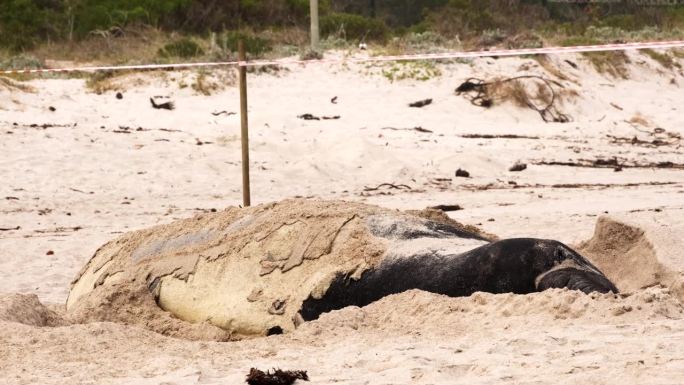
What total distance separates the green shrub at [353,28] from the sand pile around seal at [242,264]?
638 inches

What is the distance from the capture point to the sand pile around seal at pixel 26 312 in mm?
5047

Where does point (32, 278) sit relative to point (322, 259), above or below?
below

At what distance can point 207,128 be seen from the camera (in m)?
14.1

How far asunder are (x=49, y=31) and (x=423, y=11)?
1076 centimetres

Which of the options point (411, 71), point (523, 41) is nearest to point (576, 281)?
point (411, 71)

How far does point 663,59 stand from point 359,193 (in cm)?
1146

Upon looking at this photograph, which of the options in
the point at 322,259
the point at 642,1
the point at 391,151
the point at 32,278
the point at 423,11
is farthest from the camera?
the point at 642,1

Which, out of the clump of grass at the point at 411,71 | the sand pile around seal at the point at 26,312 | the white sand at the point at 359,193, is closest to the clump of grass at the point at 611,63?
the white sand at the point at 359,193

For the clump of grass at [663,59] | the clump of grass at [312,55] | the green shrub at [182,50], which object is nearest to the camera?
the clump of grass at [312,55]

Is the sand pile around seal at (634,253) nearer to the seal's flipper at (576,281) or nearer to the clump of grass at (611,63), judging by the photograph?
the seal's flipper at (576,281)

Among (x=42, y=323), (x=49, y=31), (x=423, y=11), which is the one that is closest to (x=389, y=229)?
(x=42, y=323)

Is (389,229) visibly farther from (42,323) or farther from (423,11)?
(423,11)

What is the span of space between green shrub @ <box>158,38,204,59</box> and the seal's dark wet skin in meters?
Result: 14.6

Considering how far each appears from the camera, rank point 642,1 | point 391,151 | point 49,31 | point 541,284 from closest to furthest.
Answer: point 541,284
point 391,151
point 49,31
point 642,1
